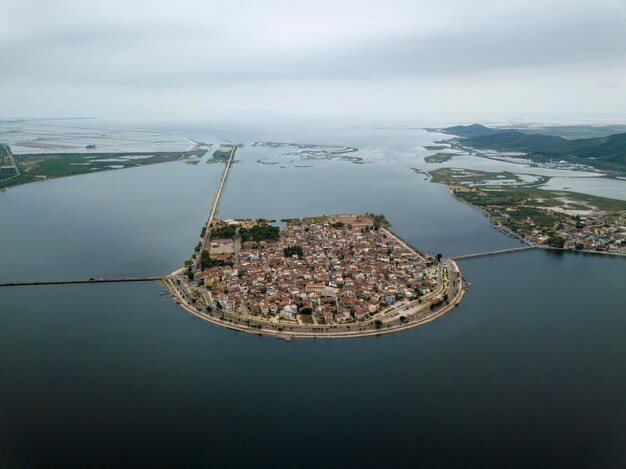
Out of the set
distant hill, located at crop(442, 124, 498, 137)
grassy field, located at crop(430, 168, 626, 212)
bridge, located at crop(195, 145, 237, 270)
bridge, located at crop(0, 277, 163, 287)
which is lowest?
distant hill, located at crop(442, 124, 498, 137)

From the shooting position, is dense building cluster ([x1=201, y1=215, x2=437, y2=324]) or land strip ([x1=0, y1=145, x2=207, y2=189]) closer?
dense building cluster ([x1=201, y1=215, x2=437, y2=324])

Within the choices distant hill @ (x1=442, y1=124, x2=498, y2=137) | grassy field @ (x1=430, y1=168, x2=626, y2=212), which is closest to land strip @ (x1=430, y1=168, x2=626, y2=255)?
grassy field @ (x1=430, y1=168, x2=626, y2=212)

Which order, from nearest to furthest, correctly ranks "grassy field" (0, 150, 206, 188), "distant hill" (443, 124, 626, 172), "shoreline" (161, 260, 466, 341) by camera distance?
1. "shoreline" (161, 260, 466, 341)
2. "grassy field" (0, 150, 206, 188)
3. "distant hill" (443, 124, 626, 172)

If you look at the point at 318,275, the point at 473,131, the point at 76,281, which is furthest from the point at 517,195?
the point at 473,131

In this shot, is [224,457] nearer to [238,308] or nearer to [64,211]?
[238,308]

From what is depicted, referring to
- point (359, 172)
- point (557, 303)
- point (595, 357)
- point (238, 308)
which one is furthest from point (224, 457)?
point (359, 172)

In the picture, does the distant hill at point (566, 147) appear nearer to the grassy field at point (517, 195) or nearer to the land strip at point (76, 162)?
the grassy field at point (517, 195)

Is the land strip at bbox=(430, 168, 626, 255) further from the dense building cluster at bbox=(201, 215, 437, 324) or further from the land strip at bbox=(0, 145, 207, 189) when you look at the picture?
the land strip at bbox=(0, 145, 207, 189)
